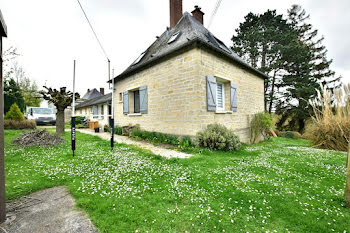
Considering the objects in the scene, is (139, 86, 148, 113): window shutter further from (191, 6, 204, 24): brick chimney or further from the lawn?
(191, 6, 204, 24): brick chimney

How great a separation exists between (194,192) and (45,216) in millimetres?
1904

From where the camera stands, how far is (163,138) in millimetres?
6480

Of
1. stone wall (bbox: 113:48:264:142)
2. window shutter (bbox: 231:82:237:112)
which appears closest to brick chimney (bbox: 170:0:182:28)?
stone wall (bbox: 113:48:264:142)

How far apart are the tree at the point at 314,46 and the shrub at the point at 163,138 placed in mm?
17305

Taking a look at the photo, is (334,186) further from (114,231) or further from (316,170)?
(114,231)

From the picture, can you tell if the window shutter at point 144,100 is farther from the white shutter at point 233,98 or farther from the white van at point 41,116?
the white van at point 41,116

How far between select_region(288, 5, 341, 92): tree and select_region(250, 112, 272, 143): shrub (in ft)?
41.8

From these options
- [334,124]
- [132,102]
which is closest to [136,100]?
[132,102]

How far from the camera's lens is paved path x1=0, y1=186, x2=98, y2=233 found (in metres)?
1.48

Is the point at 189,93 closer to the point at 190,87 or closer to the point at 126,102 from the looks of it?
the point at 190,87

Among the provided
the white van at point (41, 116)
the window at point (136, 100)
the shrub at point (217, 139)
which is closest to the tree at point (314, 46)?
the shrub at point (217, 139)

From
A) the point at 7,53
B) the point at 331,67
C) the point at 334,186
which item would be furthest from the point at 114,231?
the point at 331,67

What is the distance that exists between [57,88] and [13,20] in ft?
10.6

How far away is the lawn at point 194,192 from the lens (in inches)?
63.3
